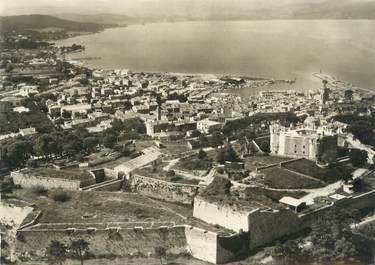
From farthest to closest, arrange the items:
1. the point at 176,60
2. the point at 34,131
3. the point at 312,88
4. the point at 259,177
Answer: the point at 176,60 → the point at 312,88 → the point at 34,131 → the point at 259,177

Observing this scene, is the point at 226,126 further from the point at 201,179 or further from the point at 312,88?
the point at 312,88

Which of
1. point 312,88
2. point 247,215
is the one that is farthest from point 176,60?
point 247,215

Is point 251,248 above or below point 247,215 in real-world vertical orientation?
below

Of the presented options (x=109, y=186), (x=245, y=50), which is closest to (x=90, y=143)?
(x=109, y=186)

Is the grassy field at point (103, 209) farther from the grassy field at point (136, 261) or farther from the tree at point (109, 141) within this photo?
the tree at point (109, 141)

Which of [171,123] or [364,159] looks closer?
[364,159]

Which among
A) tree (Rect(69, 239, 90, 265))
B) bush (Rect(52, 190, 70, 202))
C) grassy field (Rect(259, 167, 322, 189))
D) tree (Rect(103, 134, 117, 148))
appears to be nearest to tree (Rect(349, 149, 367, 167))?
grassy field (Rect(259, 167, 322, 189))

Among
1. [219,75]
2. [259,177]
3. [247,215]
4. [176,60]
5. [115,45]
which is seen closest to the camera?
[247,215]

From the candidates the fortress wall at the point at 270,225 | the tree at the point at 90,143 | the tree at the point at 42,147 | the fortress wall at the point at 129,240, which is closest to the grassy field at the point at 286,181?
the fortress wall at the point at 270,225
